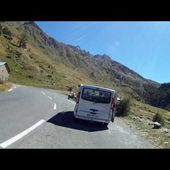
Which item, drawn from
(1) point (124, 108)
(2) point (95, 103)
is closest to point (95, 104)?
(2) point (95, 103)

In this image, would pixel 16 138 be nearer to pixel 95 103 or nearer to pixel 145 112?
pixel 95 103

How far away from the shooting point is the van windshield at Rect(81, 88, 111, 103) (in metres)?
19.6

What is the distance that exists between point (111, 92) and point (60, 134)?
6.45m

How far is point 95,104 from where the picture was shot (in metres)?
19.5

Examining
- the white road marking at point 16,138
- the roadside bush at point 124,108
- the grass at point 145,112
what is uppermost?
the white road marking at point 16,138

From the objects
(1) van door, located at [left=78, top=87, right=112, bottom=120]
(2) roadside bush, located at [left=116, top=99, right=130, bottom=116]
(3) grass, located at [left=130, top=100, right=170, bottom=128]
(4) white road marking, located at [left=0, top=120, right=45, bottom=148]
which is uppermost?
(1) van door, located at [left=78, top=87, right=112, bottom=120]

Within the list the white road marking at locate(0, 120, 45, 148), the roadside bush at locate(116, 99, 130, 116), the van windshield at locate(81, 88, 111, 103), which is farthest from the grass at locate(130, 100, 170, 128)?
the white road marking at locate(0, 120, 45, 148)

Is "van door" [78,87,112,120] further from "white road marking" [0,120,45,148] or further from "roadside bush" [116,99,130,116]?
"roadside bush" [116,99,130,116]

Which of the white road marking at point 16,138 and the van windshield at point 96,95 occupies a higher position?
the van windshield at point 96,95

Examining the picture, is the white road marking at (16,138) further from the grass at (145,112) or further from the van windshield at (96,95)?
the grass at (145,112)

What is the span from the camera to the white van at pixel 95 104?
19.4m

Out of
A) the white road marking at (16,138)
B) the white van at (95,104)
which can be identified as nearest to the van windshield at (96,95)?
the white van at (95,104)
